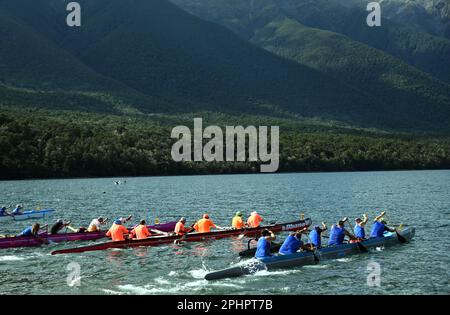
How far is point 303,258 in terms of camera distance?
119 feet

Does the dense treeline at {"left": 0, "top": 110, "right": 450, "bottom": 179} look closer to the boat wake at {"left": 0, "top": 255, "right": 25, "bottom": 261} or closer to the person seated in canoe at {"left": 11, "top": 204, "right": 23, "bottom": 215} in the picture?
the person seated in canoe at {"left": 11, "top": 204, "right": 23, "bottom": 215}

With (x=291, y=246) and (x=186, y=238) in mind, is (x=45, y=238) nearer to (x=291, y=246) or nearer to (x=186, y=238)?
(x=186, y=238)

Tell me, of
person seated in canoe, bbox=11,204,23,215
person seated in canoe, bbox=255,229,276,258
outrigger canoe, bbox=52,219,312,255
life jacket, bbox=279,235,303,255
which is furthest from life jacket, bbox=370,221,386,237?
person seated in canoe, bbox=11,204,23,215

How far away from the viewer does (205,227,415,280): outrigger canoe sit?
3303cm

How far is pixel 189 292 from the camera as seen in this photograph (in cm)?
3055

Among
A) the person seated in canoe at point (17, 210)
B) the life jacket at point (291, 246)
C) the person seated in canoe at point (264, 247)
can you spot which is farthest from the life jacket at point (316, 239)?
the person seated in canoe at point (17, 210)

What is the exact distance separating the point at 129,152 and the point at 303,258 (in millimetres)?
112935

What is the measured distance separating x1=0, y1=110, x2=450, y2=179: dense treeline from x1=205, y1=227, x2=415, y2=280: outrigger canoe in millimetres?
100157

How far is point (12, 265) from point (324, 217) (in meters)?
35.6

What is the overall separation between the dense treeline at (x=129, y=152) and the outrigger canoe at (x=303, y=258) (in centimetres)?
10016

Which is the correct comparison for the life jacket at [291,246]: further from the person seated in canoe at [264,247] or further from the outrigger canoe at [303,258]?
the person seated in canoe at [264,247]

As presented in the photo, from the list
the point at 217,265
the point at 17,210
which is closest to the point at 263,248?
the point at 217,265

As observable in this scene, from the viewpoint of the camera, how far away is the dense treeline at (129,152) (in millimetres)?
132250

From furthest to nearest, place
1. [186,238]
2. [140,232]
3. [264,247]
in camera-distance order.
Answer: [186,238]
[140,232]
[264,247]
